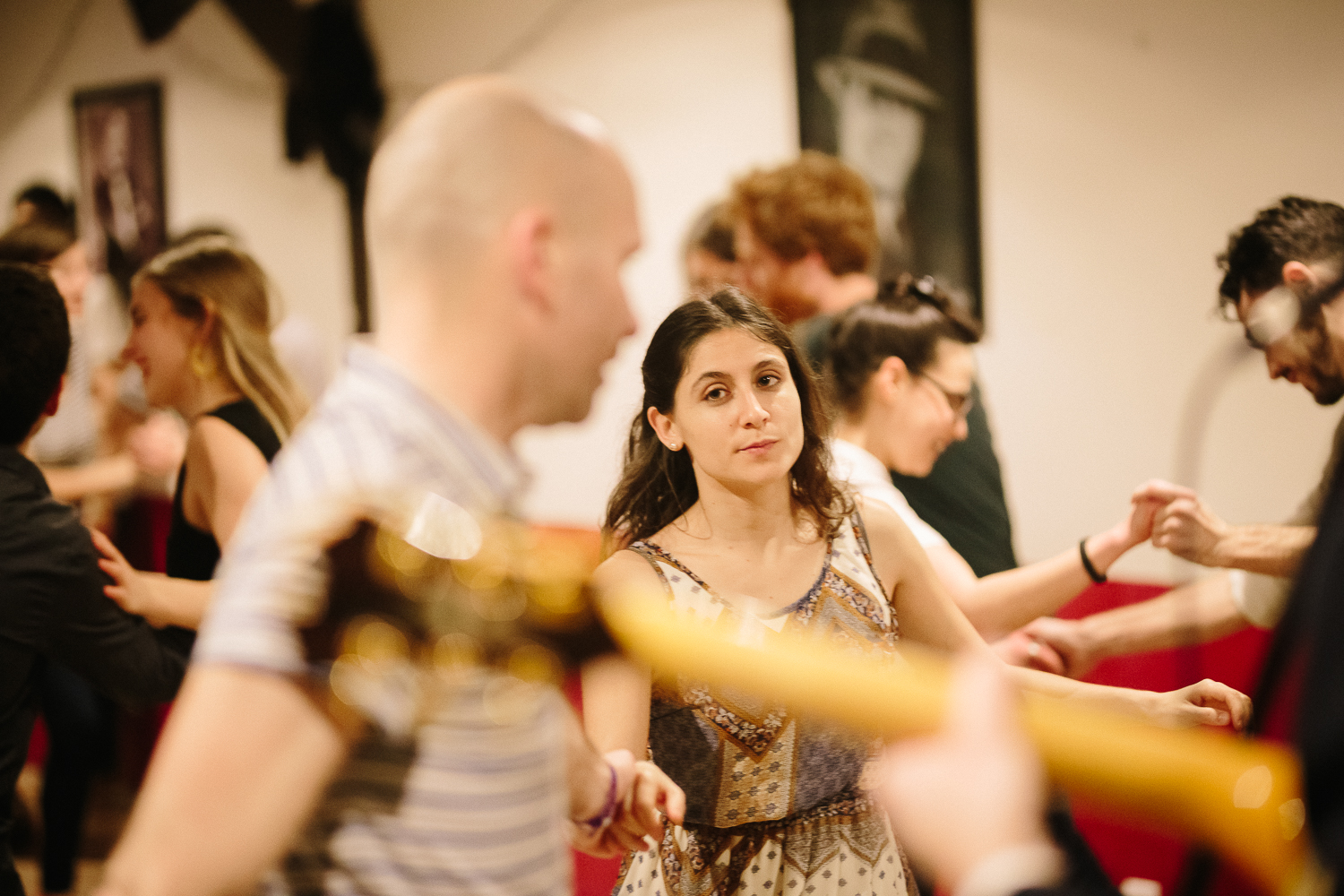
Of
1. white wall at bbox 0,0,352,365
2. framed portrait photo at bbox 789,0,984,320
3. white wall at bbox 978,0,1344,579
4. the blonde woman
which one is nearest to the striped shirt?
the blonde woman

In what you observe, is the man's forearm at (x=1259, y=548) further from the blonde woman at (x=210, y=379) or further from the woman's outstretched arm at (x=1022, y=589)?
the blonde woman at (x=210, y=379)

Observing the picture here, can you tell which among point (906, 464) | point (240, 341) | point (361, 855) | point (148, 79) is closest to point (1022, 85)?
point (906, 464)

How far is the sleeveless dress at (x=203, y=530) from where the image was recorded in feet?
5.73

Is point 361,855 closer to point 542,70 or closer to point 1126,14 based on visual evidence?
point 1126,14

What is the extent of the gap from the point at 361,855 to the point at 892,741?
0.83 metres

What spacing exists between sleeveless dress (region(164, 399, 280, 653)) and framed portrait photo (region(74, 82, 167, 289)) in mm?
3019

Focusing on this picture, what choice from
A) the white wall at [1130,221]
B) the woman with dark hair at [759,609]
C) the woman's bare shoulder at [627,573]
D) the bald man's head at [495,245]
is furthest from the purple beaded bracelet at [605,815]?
the white wall at [1130,221]

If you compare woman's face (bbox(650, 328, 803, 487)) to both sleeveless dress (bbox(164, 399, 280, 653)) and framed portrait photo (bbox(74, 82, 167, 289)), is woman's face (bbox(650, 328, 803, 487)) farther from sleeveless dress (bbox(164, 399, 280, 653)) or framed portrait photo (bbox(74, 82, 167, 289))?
framed portrait photo (bbox(74, 82, 167, 289))

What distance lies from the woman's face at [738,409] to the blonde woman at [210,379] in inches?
32.2

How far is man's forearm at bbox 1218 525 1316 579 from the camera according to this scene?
1.39 meters

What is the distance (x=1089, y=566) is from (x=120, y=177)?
4.42m

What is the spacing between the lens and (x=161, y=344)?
5.94ft

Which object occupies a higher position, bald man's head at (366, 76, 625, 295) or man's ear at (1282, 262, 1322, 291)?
bald man's head at (366, 76, 625, 295)

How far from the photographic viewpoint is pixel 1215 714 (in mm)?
1253
